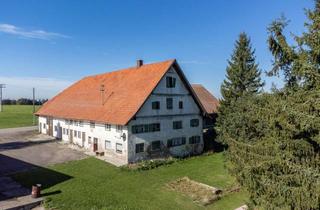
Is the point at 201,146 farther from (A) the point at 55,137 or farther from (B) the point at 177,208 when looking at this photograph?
(A) the point at 55,137

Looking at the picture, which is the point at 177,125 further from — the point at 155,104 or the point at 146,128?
the point at 146,128

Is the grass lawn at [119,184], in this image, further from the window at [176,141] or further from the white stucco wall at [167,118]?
the white stucco wall at [167,118]

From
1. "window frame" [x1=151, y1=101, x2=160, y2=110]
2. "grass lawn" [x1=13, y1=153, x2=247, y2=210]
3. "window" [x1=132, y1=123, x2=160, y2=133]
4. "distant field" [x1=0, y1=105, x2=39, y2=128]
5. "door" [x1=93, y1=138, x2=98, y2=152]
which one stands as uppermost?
"window frame" [x1=151, y1=101, x2=160, y2=110]

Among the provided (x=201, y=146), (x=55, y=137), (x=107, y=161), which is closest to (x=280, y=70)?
(x=107, y=161)

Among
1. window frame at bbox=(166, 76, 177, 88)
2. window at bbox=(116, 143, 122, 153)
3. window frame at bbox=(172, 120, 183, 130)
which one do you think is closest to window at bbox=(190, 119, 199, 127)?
window frame at bbox=(172, 120, 183, 130)

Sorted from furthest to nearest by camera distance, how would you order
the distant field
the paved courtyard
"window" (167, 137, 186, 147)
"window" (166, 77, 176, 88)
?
the distant field → "window" (167, 137, 186, 147) → "window" (166, 77, 176, 88) → the paved courtyard

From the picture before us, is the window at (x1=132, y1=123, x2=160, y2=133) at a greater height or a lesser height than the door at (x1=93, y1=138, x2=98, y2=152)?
greater

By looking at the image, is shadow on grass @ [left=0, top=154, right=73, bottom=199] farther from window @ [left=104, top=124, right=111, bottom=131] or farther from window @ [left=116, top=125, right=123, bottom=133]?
window @ [left=104, top=124, right=111, bottom=131]

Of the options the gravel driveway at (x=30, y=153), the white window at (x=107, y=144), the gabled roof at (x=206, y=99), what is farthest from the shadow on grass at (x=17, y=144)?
the gabled roof at (x=206, y=99)
